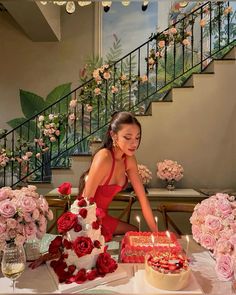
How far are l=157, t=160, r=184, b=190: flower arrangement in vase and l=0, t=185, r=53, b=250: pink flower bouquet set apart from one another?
2715 millimetres

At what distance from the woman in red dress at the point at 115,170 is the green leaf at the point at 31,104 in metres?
4.47

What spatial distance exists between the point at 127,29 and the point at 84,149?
8.53ft

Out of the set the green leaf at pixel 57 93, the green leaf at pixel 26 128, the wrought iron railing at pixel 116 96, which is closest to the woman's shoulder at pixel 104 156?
the wrought iron railing at pixel 116 96

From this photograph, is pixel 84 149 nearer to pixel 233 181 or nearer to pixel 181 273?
pixel 233 181

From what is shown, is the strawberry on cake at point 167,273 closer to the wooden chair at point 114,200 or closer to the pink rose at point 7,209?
the pink rose at point 7,209

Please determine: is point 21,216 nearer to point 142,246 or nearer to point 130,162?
point 142,246

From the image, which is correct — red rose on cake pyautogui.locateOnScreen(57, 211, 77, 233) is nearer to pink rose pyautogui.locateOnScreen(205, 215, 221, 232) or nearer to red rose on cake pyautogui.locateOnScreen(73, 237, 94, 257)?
red rose on cake pyautogui.locateOnScreen(73, 237, 94, 257)

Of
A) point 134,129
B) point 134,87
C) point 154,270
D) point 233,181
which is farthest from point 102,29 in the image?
point 154,270

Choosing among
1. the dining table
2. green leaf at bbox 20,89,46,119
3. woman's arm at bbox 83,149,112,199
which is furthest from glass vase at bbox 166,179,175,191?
green leaf at bbox 20,89,46,119

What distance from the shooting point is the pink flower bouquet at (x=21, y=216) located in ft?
4.58

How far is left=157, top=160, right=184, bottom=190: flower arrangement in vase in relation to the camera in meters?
4.09

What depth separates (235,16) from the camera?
233 inches

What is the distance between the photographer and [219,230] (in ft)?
4.37

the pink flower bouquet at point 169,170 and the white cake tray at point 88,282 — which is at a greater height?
the pink flower bouquet at point 169,170
